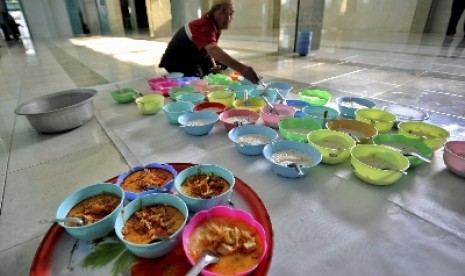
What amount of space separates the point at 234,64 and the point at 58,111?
1.35 metres

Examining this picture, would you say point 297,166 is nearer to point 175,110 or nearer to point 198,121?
point 198,121

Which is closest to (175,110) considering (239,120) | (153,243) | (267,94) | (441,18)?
(239,120)

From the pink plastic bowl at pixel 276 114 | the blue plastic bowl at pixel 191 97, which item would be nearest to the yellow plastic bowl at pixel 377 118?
the pink plastic bowl at pixel 276 114

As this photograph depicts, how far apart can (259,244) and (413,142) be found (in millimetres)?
1165

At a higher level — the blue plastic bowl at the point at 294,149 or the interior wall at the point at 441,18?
the interior wall at the point at 441,18

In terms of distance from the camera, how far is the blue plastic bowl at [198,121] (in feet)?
5.90

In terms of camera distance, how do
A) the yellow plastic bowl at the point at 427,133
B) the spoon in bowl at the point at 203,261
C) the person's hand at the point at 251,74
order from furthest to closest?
the person's hand at the point at 251,74 → the yellow plastic bowl at the point at 427,133 → the spoon in bowl at the point at 203,261

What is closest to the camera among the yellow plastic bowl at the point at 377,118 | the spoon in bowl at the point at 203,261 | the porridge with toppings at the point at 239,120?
the spoon in bowl at the point at 203,261

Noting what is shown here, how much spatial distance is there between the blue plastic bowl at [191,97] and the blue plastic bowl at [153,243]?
1311 mm

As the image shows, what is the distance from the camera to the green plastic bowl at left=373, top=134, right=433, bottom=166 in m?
1.40

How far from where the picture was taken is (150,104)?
2.19 meters

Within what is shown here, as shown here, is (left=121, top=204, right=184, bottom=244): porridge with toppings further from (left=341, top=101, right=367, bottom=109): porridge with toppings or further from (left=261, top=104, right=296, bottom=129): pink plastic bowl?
(left=341, top=101, right=367, bottom=109): porridge with toppings

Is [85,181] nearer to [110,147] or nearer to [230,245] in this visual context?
[110,147]

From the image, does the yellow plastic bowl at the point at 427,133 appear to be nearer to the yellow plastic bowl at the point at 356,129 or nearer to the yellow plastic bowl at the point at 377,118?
the yellow plastic bowl at the point at 377,118
